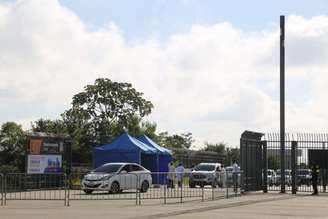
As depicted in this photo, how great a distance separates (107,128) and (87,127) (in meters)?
2.32

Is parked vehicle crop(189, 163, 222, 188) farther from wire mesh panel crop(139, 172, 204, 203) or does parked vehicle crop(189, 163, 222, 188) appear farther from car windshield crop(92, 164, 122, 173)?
car windshield crop(92, 164, 122, 173)

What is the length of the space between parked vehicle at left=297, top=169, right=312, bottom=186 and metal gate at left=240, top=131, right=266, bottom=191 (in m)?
2.05

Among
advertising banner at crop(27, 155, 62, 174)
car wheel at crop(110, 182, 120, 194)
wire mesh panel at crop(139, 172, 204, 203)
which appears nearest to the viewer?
wire mesh panel at crop(139, 172, 204, 203)

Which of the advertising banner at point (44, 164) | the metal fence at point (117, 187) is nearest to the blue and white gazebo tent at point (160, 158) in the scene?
the advertising banner at point (44, 164)

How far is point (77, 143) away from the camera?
64.2 m

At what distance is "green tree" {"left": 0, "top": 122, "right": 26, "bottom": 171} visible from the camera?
55969 mm

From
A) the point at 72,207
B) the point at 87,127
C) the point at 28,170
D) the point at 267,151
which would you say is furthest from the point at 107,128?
the point at 72,207

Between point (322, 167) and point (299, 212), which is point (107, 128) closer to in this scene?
point (322, 167)

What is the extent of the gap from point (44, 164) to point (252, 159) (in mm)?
11615

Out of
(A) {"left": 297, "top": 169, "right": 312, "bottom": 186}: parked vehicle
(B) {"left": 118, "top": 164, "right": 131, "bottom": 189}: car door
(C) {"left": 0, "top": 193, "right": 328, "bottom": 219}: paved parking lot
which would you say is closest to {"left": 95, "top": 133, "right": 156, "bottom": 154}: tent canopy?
(B) {"left": 118, "top": 164, "right": 131, "bottom": 189}: car door

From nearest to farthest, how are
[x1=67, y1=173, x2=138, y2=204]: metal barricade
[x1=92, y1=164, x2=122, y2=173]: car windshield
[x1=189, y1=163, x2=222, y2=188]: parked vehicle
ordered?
[x1=67, y1=173, x2=138, y2=204]: metal barricade → [x1=92, y1=164, x2=122, y2=173]: car windshield → [x1=189, y1=163, x2=222, y2=188]: parked vehicle

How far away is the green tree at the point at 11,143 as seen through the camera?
56.0 m

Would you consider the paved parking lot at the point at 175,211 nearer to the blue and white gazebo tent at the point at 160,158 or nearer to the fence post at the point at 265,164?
the fence post at the point at 265,164

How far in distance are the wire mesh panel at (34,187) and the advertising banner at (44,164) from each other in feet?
8.15
